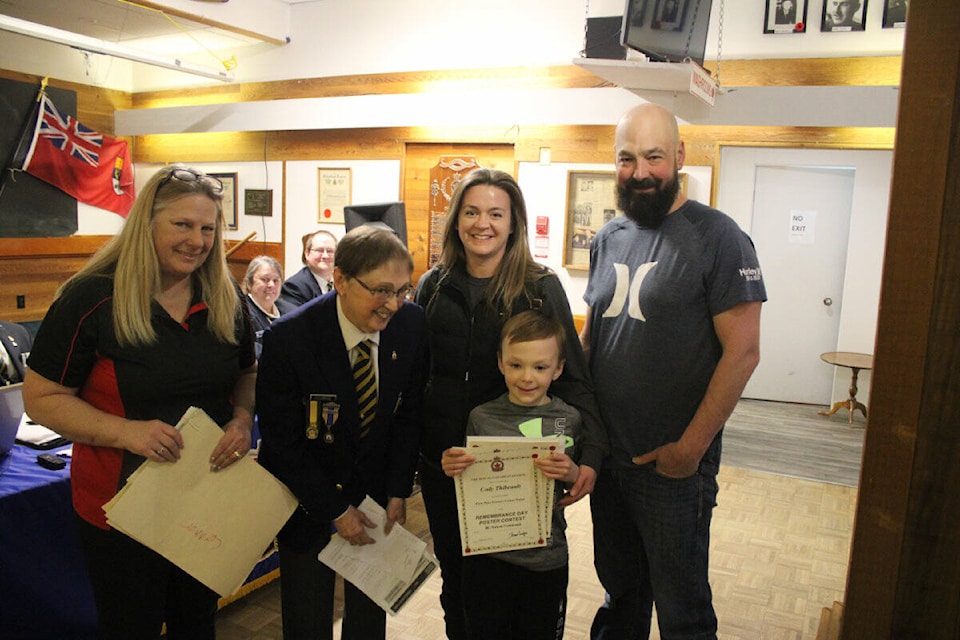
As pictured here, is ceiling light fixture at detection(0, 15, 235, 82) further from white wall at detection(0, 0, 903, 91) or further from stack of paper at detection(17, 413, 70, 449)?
stack of paper at detection(17, 413, 70, 449)

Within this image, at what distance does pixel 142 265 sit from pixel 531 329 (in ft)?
3.21

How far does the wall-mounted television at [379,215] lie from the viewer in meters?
4.49

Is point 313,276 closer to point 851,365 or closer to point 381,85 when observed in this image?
point 381,85

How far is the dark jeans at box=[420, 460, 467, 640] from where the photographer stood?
2027 mm

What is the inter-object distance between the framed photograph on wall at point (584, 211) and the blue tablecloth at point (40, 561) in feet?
14.5

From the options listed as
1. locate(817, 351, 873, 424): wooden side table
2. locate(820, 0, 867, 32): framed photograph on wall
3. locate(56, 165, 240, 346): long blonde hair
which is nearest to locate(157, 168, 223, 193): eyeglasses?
locate(56, 165, 240, 346): long blonde hair

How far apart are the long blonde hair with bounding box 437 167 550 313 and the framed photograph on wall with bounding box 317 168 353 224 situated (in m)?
5.40

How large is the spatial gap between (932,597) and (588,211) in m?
5.43

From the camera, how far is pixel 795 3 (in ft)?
17.3

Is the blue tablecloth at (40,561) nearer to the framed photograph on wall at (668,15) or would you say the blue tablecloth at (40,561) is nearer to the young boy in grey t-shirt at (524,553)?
the young boy in grey t-shirt at (524,553)

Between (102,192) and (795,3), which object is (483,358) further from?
(102,192)

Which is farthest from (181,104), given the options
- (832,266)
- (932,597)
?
(932,597)

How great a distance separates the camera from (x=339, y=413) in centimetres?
181

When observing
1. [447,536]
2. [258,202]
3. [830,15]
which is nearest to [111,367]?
[447,536]
